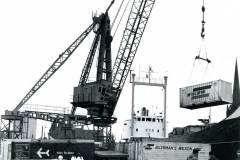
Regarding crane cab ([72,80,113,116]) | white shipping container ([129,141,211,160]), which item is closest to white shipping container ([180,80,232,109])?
white shipping container ([129,141,211,160])

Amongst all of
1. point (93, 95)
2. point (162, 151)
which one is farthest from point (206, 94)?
point (93, 95)

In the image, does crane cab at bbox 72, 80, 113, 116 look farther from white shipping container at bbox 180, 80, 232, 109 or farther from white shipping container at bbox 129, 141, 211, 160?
white shipping container at bbox 129, 141, 211, 160

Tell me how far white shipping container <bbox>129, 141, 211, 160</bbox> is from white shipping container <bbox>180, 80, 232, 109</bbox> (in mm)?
9240

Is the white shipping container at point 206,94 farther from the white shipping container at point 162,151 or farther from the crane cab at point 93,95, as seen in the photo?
the crane cab at point 93,95

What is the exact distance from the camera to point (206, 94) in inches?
1953

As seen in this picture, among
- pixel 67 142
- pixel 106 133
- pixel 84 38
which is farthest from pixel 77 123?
pixel 67 142

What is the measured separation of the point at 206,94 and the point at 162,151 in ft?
45.5

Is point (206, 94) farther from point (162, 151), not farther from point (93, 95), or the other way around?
point (93, 95)

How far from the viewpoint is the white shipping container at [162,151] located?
3844 centimetres

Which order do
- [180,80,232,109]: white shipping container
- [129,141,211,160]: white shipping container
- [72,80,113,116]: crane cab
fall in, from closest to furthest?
[129,141,211,160]: white shipping container, [180,80,232,109]: white shipping container, [72,80,113,116]: crane cab

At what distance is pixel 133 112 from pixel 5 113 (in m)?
22.8

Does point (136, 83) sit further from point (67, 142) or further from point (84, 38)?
point (67, 142)

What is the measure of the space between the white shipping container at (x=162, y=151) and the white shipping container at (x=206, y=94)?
9.24 metres

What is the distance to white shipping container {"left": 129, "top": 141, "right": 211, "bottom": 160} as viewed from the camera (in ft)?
126
